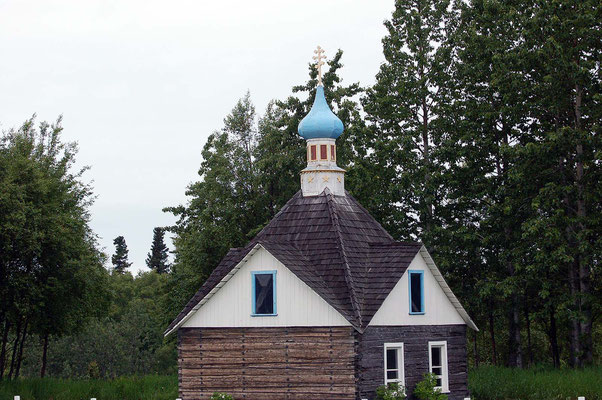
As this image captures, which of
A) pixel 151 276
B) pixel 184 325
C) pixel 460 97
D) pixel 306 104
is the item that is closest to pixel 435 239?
pixel 460 97

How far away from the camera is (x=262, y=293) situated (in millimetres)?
28531

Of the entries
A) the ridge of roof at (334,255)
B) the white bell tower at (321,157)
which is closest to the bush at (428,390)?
the ridge of roof at (334,255)

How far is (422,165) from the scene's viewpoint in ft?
144

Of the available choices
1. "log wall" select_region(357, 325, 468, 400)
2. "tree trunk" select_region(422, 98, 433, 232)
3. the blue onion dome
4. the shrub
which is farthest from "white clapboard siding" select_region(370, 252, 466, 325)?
"tree trunk" select_region(422, 98, 433, 232)

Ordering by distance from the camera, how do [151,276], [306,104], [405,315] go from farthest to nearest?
[151,276] < [306,104] < [405,315]

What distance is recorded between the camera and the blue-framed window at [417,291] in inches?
1168

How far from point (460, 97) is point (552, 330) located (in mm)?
12008

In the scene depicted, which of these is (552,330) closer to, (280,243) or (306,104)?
(306,104)

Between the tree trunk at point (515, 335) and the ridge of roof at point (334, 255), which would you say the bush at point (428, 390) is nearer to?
the ridge of roof at point (334, 255)

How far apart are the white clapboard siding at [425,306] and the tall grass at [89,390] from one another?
34.4 feet

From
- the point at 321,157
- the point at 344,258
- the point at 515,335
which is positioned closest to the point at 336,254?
the point at 344,258

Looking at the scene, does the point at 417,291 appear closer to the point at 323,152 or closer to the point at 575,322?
the point at 323,152

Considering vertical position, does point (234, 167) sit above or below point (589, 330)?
above

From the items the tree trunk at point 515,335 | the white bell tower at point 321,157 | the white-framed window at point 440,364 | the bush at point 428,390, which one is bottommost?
the bush at point 428,390
